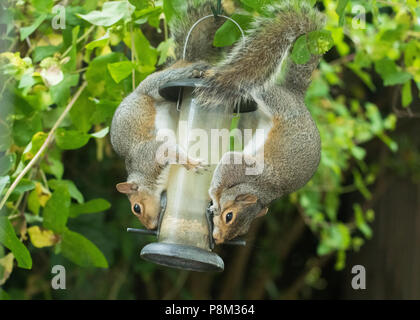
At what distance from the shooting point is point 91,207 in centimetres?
126

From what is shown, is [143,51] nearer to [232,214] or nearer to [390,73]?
[232,214]

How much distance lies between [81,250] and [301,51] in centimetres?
61

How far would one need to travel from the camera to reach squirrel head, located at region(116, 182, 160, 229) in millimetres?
1008

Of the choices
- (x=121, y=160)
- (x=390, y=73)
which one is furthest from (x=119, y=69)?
(x=121, y=160)

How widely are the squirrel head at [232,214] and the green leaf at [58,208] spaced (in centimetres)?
35

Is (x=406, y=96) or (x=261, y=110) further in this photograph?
(x=406, y=96)

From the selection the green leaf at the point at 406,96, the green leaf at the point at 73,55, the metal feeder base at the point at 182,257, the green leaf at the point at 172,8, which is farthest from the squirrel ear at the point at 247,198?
the green leaf at the point at 406,96

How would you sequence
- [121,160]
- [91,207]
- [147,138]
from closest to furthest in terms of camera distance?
[147,138]
[91,207]
[121,160]

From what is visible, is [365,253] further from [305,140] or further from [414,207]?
[305,140]

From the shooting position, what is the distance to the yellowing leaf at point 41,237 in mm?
1223

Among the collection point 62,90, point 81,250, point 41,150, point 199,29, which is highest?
point 199,29
